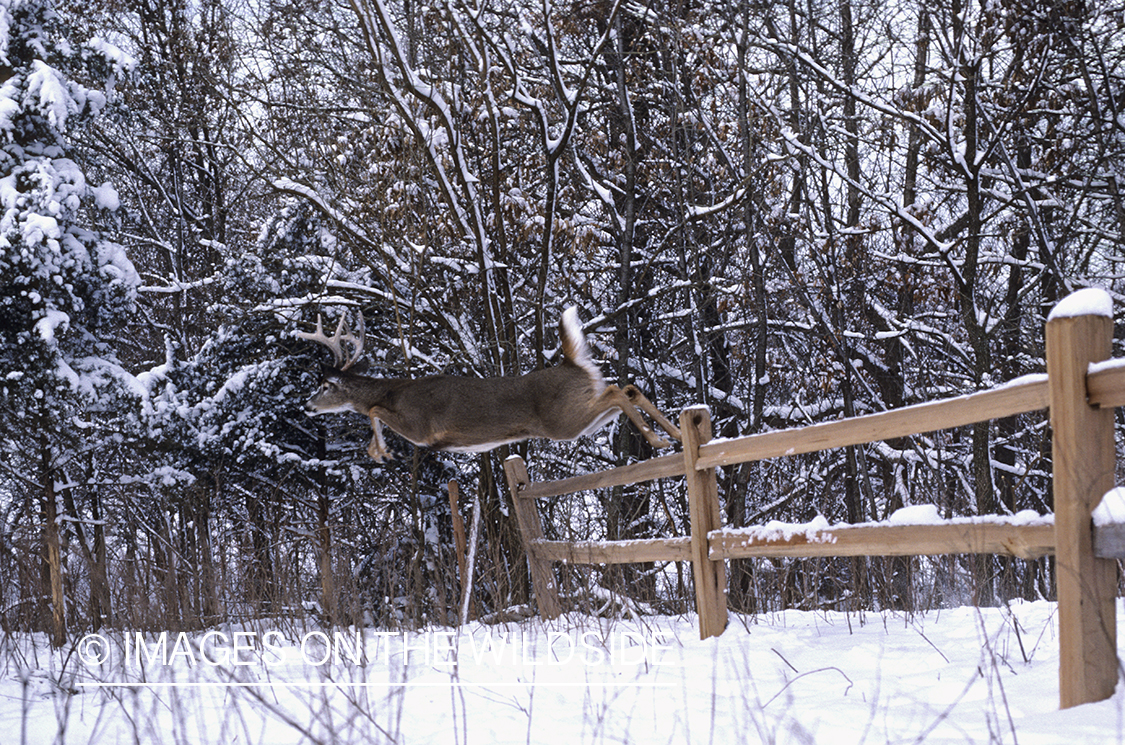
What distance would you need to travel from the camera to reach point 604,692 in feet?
9.76

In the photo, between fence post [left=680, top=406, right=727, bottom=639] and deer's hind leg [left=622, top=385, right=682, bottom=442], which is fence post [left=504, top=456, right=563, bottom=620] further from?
fence post [left=680, top=406, right=727, bottom=639]

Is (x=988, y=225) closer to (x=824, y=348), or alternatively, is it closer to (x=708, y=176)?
(x=824, y=348)

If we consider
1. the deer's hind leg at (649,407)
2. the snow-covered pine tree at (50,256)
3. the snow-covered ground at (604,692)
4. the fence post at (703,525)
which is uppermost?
the snow-covered pine tree at (50,256)

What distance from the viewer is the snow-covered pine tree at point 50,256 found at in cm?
1093

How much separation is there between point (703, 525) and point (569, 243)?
6.53 m

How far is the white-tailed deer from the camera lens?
675cm

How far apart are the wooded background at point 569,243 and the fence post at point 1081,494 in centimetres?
704

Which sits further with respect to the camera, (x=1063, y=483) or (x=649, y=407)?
(x=649, y=407)

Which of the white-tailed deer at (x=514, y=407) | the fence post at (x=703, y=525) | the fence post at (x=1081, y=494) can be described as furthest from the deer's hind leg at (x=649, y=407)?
the fence post at (x=1081, y=494)

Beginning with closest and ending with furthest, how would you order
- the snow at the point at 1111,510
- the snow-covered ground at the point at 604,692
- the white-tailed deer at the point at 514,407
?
the snow at the point at 1111,510, the snow-covered ground at the point at 604,692, the white-tailed deer at the point at 514,407

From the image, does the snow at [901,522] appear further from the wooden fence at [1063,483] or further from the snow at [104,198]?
the snow at [104,198]

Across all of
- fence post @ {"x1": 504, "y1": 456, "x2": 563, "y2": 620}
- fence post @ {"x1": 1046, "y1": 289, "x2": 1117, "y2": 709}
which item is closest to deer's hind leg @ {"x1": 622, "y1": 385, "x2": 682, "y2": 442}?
fence post @ {"x1": 504, "y1": 456, "x2": 563, "y2": 620}

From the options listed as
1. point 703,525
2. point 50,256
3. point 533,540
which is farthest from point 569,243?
point 703,525

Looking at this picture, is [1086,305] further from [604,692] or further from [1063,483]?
[604,692]
